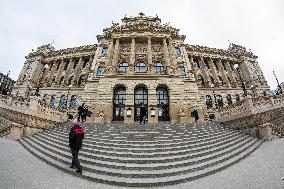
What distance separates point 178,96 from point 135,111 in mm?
5951

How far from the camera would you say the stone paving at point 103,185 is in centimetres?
598

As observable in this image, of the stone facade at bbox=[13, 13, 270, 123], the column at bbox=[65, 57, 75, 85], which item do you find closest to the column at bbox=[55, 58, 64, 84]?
the stone facade at bbox=[13, 13, 270, 123]

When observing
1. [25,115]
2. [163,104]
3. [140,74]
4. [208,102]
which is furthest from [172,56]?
[25,115]

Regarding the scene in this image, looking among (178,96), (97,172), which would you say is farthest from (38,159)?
(178,96)

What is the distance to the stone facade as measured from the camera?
24672mm

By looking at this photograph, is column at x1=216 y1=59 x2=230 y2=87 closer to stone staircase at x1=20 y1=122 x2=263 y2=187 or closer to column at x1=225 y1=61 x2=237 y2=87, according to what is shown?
column at x1=225 y1=61 x2=237 y2=87

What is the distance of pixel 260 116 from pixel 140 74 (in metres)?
15.2

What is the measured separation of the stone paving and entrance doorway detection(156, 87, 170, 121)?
15535mm

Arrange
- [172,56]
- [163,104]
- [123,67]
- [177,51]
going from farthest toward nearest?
[177,51] < [123,67] < [172,56] < [163,104]

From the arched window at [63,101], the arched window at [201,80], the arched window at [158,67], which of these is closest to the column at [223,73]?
the arched window at [201,80]

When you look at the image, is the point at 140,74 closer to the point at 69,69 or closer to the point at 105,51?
the point at 105,51

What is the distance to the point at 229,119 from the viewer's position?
17688 mm

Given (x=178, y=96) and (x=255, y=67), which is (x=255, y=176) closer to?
(x=178, y=96)

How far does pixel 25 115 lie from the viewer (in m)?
14.7
